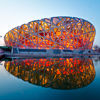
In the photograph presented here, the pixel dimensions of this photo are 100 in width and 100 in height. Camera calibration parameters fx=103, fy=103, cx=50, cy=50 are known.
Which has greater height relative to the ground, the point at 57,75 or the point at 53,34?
the point at 57,75

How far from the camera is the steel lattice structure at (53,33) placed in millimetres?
48500

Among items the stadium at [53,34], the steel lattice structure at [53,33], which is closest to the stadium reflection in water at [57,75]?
the stadium at [53,34]

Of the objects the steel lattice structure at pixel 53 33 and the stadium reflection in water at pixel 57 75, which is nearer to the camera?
the stadium reflection in water at pixel 57 75

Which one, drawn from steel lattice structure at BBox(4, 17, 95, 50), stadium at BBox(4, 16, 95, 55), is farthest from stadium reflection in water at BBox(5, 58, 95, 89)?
steel lattice structure at BBox(4, 17, 95, 50)

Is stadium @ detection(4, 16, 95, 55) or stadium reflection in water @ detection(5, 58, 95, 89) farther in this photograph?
stadium @ detection(4, 16, 95, 55)

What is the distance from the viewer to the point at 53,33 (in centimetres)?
4859

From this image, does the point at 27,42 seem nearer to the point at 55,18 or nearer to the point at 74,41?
the point at 55,18

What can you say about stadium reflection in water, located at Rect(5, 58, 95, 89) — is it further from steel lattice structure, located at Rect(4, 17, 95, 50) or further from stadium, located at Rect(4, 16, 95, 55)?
steel lattice structure, located at Rect(4, 17, 95, 50)

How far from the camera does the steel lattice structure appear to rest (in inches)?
1909

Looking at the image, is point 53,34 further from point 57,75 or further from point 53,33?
point 57,75

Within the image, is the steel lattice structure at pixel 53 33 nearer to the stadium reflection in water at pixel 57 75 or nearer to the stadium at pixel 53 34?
the stadium at pixel 53 34

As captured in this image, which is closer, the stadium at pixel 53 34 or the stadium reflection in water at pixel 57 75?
the stadium reflection in water at pixel 57 75

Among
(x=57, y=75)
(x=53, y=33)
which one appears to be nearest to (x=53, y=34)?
(x=53, y=33)

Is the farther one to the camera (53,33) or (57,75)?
(53,33)
